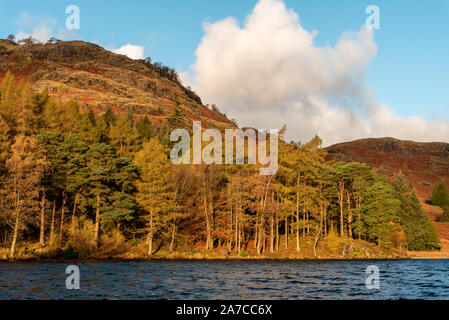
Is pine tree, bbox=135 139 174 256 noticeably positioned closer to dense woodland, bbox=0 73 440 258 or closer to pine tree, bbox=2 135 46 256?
dense woodland, bbox=0 73 440 258

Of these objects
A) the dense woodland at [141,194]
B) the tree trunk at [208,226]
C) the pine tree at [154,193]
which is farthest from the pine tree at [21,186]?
the tree trunk at [208,226]

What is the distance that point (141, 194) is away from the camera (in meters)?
60.9

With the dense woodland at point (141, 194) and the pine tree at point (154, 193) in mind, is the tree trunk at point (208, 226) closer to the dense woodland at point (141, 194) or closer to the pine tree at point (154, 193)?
the dense woodland at point (141, 194)

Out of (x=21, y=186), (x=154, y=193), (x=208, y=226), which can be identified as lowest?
(x=208, y=226)

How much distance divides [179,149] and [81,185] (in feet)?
116

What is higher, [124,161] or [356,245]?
[124,161]

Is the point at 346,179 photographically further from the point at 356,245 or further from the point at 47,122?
the point at 47,122

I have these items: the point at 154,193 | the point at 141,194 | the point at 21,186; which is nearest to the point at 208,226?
the point at 154,193

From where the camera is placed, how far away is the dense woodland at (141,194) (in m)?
53.8

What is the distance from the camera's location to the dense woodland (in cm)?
5378

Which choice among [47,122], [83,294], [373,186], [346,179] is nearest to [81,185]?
[47,122]

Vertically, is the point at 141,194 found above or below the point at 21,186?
below

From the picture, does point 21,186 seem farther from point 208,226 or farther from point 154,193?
point 208,226

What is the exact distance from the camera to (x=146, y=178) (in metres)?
61.2
